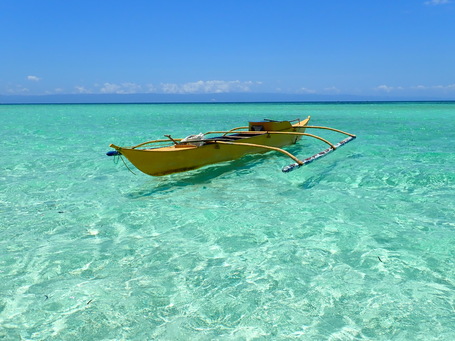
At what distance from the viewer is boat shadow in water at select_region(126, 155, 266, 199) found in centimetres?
671

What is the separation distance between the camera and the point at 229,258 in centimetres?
397

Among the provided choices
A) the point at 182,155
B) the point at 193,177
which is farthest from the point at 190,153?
the point at 193,177

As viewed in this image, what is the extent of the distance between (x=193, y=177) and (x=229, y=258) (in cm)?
379

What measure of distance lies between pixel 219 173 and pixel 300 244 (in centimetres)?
387

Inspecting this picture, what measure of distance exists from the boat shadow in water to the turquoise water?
7 centimetres

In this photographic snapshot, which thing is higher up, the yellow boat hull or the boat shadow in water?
the yellow boat hull

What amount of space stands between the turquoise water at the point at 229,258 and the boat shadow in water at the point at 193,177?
0.24ft

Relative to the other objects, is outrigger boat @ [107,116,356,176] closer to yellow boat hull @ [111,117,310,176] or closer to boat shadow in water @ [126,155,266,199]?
yellow boat hull @ [111,117,310,176]

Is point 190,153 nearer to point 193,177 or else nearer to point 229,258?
point 193,177

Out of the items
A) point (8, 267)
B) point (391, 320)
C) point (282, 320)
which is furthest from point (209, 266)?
point (8, 267)

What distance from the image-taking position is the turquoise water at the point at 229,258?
288 cm

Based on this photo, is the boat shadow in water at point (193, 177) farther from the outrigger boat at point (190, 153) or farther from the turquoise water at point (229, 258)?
the outrigger boat at point (190, 153)

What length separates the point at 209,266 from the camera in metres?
3.79

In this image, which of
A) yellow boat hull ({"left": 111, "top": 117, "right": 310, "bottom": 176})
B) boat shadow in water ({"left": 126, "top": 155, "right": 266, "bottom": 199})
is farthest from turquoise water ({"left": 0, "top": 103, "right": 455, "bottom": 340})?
yellow boat hull ({"left": 111, "top": 117, "right": 310, "bottom": 176})
